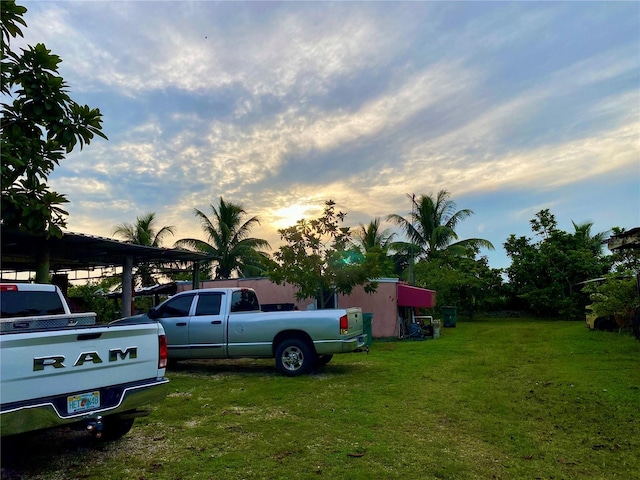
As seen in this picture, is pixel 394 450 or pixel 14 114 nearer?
pixel 394 450

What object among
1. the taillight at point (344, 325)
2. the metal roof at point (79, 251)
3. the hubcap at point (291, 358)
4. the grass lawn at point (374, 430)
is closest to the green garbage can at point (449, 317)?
the metal roof at point (79, 251)

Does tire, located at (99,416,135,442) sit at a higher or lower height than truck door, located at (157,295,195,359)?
lower

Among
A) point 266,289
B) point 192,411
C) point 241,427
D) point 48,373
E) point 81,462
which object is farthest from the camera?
point 266,289

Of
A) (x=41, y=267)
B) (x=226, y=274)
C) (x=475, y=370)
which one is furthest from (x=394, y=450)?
(x=226, y=274)

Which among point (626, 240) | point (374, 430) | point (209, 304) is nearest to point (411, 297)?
point (626, 240)

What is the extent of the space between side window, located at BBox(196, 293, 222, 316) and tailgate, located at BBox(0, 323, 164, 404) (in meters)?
4.76

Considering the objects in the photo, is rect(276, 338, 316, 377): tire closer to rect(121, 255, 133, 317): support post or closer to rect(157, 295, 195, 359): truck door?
rect(157, 295, 195, 359): truck door

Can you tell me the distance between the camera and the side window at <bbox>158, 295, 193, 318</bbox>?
989cm

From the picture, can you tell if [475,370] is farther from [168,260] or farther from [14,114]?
Result: [168,260]

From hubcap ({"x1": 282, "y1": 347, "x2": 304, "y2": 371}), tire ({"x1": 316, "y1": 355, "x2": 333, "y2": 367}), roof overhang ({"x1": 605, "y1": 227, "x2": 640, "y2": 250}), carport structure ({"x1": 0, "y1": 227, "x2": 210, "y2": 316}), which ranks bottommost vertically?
tire ({"x1": 316, "y1": 355, "x2": 333, "y2": 367})

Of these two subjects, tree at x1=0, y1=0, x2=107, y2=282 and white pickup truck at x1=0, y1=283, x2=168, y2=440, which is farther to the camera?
tree at x1=0, y1=0, x2=107, y2=282

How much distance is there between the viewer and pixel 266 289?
1898cm

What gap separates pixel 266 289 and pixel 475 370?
1075cm

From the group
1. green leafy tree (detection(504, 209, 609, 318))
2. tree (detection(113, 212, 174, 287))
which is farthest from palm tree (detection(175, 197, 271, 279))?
green leafy tree (detection(504, 209, 609, 318))
